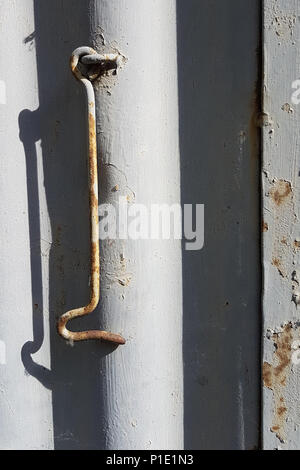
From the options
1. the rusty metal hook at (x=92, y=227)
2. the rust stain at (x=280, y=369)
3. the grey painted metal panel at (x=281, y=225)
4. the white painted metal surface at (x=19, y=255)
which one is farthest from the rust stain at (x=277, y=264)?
the white painted metal surface at (x=19, y=255)

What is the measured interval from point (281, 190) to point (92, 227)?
0.33 meters

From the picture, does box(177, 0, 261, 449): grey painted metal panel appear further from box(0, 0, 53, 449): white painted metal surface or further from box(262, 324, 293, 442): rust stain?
box(0, 0, 53, 449): white painted metal surface

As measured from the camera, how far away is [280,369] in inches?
31.9

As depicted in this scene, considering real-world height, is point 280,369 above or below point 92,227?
below

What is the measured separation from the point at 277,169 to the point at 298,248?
14cm

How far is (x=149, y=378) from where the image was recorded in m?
0.81

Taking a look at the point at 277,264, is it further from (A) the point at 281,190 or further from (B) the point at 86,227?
(B) the point at 86,227

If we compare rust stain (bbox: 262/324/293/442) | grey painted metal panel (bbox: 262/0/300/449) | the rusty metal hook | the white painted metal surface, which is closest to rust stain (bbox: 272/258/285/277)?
grey painted metal panel (bbox: 262/0/300/449)

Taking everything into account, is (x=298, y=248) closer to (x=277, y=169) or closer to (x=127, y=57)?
(x=277, y=169)

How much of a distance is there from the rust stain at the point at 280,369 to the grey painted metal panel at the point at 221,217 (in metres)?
0.02

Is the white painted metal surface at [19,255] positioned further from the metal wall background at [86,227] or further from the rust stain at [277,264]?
the rust stain at [277,264]

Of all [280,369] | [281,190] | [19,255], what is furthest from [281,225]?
[19,255]

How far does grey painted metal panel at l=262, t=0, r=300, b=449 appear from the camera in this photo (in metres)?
0.76

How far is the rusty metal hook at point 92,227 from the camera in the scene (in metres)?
0.73
